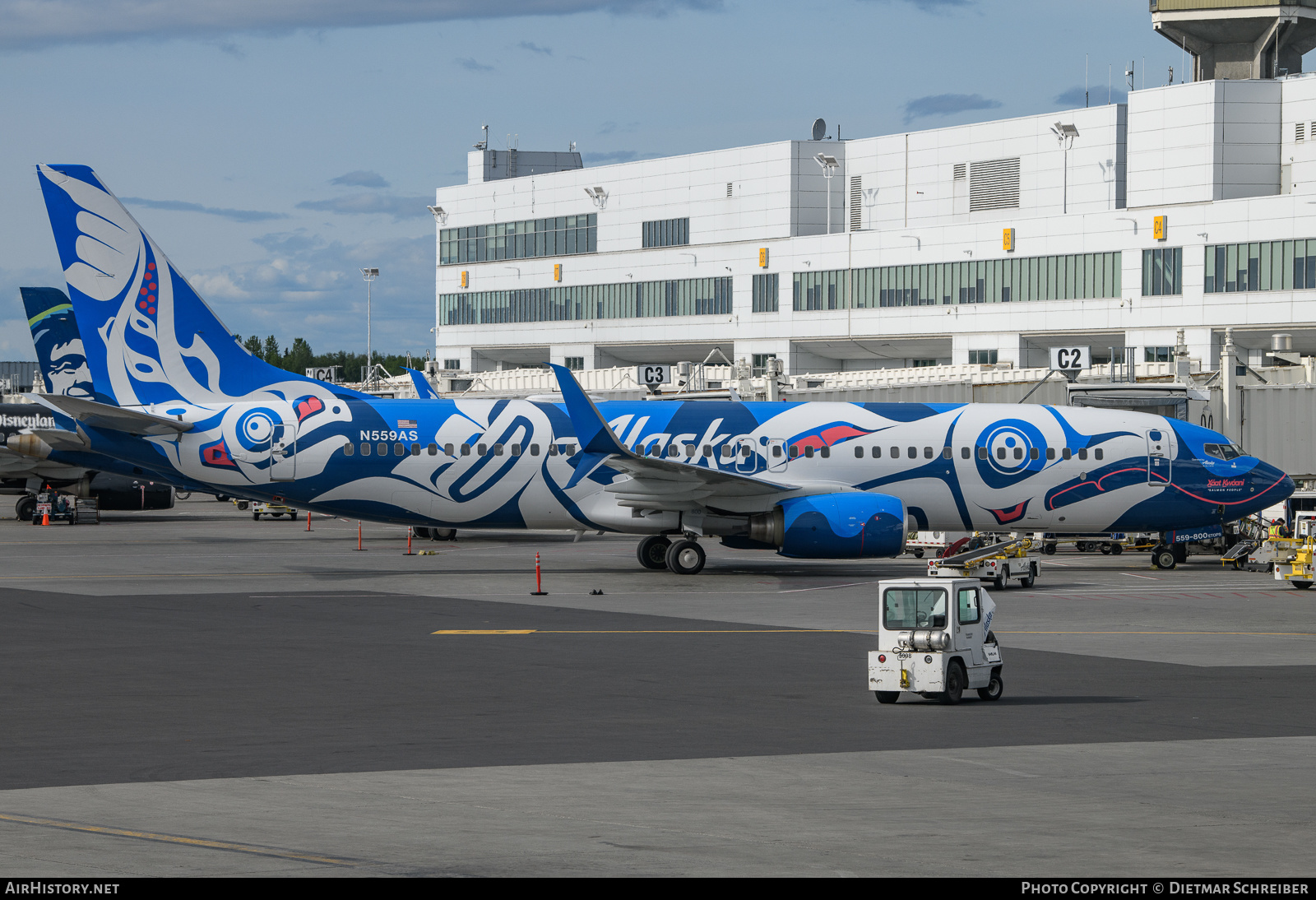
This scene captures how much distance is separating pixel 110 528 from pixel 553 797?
1837 inches

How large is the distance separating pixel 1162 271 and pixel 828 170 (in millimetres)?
25846

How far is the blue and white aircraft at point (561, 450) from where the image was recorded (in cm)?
3462

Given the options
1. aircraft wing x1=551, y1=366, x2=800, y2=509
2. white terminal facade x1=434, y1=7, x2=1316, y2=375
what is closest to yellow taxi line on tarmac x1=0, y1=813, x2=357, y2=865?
aircraft wing x1=551, y1=366, x2=800, y2=509

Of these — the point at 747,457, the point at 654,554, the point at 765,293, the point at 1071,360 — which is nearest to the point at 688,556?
the point at 654,554

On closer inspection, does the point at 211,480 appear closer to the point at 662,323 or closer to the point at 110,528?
the point at 110,528

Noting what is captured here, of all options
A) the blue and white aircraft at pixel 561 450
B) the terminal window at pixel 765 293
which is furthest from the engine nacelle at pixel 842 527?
the terminal window at pixel 765 293

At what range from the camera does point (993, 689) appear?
17.7m

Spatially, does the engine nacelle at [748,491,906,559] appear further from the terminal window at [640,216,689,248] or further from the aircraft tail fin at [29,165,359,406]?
the terminal window at [640,216,689,248]

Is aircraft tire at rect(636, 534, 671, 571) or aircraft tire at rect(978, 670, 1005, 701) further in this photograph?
aircraft tire at rect(636, 534, 671, 571)

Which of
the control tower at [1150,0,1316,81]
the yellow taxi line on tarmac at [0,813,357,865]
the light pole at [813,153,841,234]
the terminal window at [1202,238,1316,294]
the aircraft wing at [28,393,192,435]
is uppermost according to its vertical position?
the control tower at [1150,0,1316,81]

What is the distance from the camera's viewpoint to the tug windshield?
57.2 ft

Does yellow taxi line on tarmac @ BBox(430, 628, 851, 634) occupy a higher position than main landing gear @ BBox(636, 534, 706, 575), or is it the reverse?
main landing gear @ BBox(636, 534, 706, 575)

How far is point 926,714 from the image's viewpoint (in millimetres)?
16609

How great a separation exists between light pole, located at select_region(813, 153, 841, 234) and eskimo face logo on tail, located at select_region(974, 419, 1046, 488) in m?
63.3
